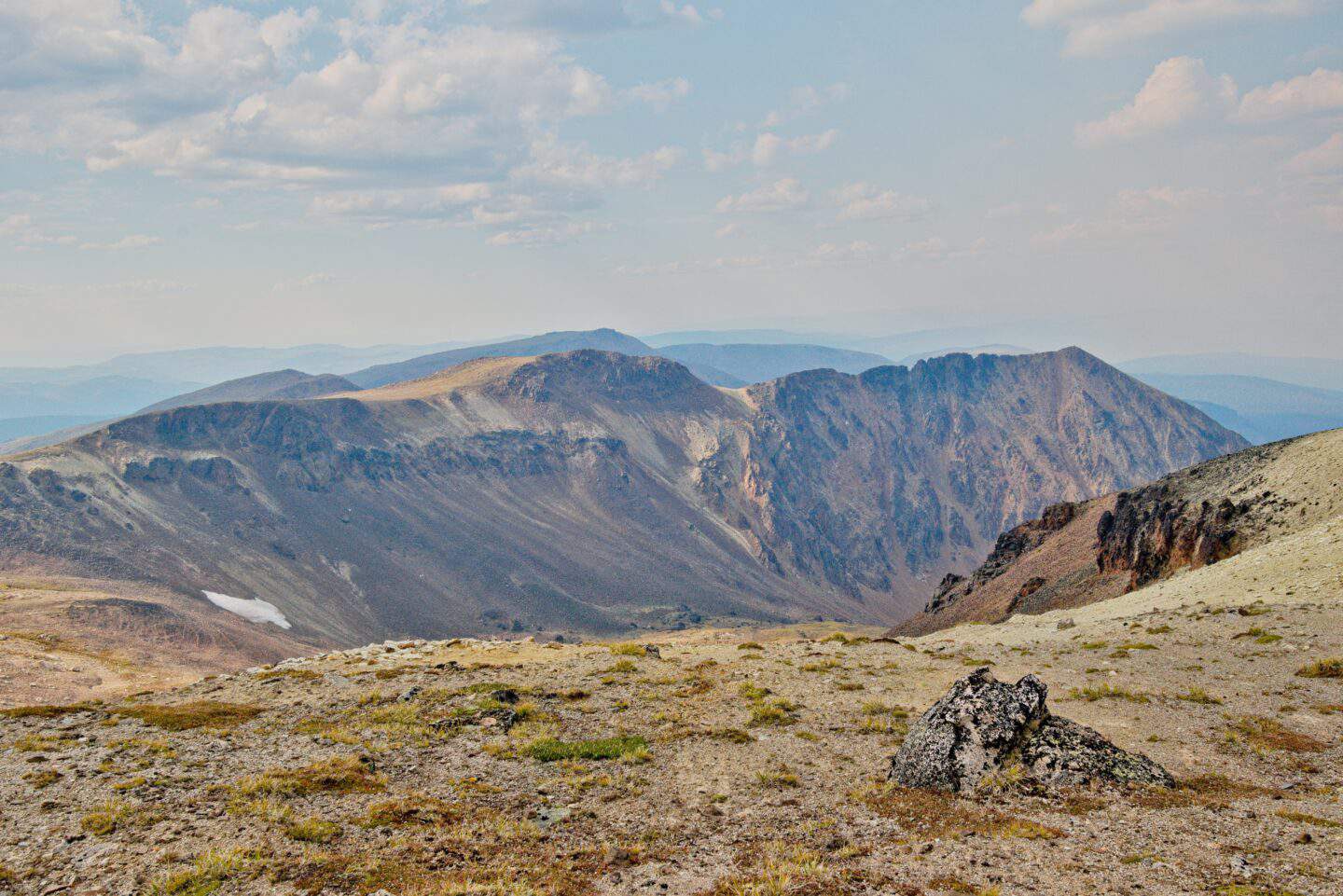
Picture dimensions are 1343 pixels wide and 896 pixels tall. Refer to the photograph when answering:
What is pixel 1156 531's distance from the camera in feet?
273

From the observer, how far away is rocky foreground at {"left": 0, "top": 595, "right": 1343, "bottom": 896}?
628 inches

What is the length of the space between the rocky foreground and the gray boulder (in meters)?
0.34

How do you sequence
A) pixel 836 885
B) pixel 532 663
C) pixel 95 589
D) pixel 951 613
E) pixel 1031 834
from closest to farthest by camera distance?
pixel 836 885
pixel 1031 834
pixel 532 663
pixel 951 613
pixel 95 589

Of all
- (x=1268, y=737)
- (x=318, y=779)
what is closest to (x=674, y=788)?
(x=318, y=779)

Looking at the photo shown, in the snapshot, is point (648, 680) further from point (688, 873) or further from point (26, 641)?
point (26, 641)

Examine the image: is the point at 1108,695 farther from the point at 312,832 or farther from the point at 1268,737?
the point at 312,832

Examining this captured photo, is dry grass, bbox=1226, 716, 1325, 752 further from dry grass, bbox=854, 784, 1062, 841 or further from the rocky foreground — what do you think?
dry grass, bbox=854, 784, 1062, 841

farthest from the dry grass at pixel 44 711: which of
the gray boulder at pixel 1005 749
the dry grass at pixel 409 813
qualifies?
the gray boulder at pixel 1005 749

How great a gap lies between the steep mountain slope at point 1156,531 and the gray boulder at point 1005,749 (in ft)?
144

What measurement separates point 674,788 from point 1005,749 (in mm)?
8865

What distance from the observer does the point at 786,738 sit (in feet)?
84.1

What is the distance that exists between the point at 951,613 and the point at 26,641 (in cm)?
13607

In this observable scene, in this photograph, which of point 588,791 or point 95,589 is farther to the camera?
point 95,589

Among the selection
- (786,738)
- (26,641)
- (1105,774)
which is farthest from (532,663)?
(26,641)
